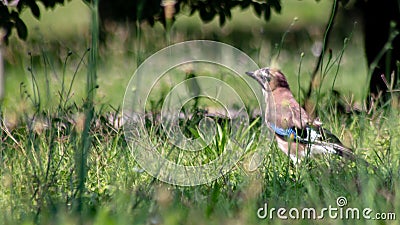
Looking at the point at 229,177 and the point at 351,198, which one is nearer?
the point at 351,198

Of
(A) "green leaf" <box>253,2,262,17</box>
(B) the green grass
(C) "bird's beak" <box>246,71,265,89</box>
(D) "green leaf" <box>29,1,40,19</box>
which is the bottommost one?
(B) the green grass

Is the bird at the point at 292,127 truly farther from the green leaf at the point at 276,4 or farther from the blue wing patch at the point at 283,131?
the green leaf at the point at 276,4

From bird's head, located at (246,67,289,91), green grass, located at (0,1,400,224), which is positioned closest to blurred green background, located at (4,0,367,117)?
bird's head, located at (246,67,289,91)

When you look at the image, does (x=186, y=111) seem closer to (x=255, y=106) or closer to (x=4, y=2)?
(x=255, y=106)

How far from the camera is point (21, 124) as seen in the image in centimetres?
447

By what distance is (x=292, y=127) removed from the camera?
13.5 ft

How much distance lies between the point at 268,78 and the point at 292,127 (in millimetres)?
479

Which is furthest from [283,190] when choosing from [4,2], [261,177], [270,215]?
[4,2]

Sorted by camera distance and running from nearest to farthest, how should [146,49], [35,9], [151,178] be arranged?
[151,178] < [35,9] < [146,49]

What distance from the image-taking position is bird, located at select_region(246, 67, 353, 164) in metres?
3.81

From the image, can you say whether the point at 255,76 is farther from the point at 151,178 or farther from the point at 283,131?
the point at 151,178

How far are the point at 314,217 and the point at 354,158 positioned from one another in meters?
0.61

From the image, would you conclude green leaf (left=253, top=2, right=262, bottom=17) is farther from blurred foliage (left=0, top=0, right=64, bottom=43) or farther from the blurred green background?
blurred foliage (left=0, top=0, right=64, bottom=43)

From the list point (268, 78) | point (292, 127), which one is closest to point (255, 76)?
point (268, 78)
